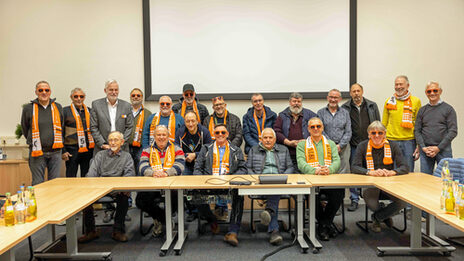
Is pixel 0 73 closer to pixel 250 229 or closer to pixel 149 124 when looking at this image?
pixel 149 124

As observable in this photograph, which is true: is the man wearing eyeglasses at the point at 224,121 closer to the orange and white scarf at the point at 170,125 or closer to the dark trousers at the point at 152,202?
the orange and white scarf at the point at 170,125

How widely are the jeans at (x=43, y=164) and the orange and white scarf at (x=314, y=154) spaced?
3069mm

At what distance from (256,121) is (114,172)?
6.38 ft

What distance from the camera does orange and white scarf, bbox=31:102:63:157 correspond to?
162 inches

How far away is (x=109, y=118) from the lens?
4520 millimetres

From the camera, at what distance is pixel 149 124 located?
14.6 ft

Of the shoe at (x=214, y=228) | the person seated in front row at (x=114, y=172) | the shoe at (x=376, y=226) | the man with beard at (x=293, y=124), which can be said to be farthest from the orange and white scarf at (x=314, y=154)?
the person seated in front row at (x=114, y=172)

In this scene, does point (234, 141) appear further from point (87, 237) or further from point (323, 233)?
point (87, 237)

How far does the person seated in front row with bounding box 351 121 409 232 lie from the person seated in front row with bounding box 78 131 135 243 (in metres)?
2.50

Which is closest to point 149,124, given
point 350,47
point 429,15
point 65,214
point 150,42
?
point 150,42

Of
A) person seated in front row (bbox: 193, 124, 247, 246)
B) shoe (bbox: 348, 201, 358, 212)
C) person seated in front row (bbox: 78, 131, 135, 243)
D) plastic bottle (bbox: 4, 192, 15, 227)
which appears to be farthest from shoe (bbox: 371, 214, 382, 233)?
plastic bottle (bbox: 4, 192, 15, 227)

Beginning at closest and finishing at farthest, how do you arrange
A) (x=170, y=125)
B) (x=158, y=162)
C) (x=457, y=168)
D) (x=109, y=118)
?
(x=457, y=168) → (x=158, y=162) → (x=170, y=125) → (x=109, y=118)

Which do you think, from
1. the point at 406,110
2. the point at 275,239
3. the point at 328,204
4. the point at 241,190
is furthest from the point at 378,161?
the point at 241,190

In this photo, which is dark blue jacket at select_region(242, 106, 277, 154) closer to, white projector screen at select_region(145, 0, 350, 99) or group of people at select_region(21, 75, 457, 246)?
group of people at select_region(21, 75, 457, 246)
